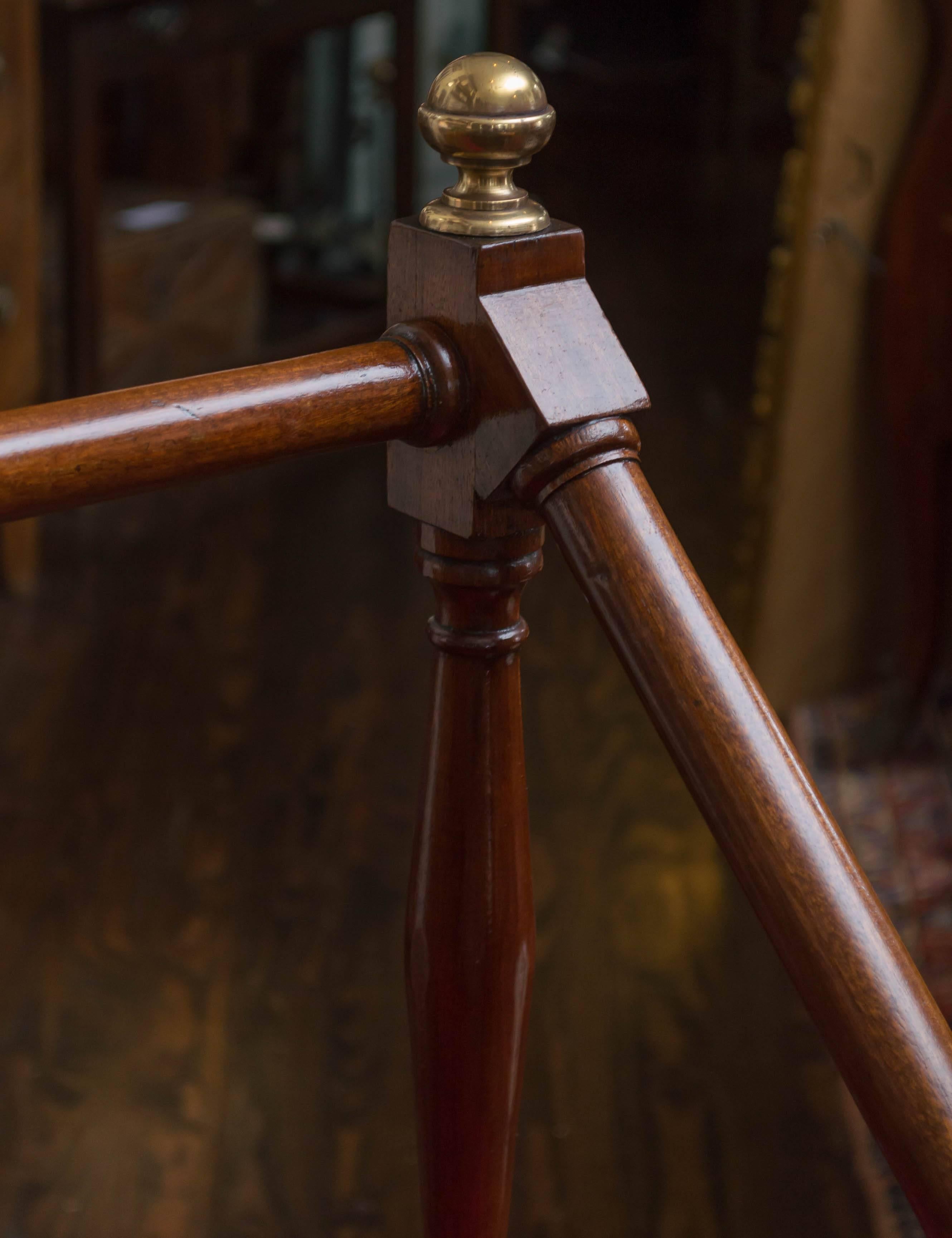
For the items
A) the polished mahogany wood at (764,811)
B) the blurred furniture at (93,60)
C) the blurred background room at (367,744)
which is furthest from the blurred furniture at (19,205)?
the polished mahogany wood at (764,811)

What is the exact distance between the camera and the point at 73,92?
7.97 feet

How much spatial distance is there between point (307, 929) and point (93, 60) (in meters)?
1.43

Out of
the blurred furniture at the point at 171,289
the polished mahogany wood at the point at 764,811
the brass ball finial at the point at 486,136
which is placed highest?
the brass ball finial at the point at 486,136

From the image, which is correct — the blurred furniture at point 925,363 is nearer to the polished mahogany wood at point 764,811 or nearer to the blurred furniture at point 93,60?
the blurred furniture at point 93,60

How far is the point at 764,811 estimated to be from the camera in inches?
21.1

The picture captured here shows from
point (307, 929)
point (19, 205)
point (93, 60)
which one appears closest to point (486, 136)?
point (307, 929)

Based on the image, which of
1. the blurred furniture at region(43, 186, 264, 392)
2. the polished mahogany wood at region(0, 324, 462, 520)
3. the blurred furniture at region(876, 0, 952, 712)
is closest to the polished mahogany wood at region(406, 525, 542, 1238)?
the polished mahogany wood at region(0, 324, 462, 520)

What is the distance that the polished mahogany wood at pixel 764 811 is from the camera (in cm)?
52

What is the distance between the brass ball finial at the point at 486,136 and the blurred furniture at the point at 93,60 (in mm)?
1973

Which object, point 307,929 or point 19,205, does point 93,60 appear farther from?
point 307,929

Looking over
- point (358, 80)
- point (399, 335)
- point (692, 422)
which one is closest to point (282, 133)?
point (358, 80)

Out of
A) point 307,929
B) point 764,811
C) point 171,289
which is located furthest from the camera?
point 171,289

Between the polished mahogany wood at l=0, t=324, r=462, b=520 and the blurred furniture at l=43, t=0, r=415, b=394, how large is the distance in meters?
2.02

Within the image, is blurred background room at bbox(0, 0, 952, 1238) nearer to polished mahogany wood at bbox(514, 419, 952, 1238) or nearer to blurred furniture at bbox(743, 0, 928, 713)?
blurred furniture at bbox(743, 0, 928, 713)
